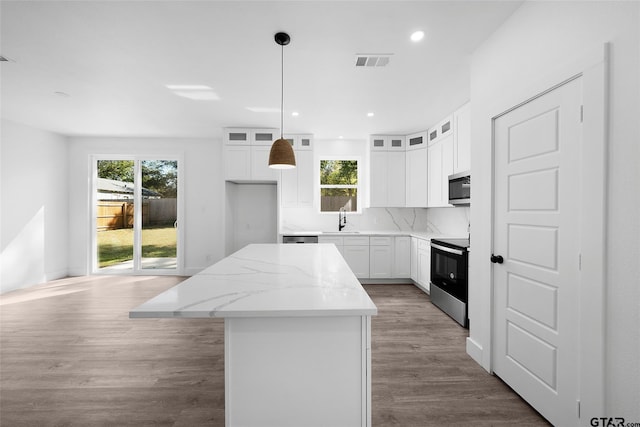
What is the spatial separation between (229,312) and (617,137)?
74.4 inches

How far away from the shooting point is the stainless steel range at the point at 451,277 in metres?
3.38

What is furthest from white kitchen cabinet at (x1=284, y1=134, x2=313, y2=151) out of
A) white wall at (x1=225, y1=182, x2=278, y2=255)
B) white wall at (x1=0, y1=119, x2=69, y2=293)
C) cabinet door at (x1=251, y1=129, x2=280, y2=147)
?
white wall at (x1=0, y1=119, x2=69, y2=293)

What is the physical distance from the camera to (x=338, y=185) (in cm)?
598

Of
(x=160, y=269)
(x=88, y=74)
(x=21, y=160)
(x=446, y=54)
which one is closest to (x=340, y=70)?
(x=446, y=54)

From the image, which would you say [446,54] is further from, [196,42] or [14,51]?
[14,51]

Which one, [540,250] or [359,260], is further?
[359,260]

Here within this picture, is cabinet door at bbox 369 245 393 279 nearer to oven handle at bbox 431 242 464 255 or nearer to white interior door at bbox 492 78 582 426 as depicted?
oven handle at bbox 431 242 464 255

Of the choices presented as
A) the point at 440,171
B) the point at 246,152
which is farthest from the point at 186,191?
the point at 440,171

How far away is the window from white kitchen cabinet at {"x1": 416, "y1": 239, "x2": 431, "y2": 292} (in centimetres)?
160

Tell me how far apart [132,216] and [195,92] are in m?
3.39

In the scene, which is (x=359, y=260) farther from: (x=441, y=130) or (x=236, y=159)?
(x=236, y=159)

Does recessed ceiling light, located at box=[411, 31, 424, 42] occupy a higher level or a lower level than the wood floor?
higher

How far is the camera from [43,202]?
17.4 ft

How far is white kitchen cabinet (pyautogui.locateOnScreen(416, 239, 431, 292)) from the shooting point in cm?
453
